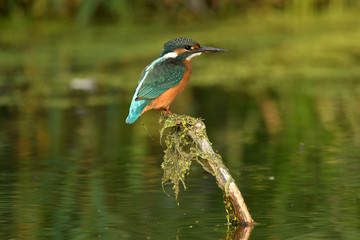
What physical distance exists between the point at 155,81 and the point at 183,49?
0.92 ft

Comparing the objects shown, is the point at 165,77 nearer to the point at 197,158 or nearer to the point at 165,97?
the point at 165,97

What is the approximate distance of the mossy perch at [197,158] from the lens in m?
4.61

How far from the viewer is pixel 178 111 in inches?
350

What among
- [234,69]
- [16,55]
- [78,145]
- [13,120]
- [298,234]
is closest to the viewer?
[298,234]

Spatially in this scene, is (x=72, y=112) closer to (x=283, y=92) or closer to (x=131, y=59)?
(x=283, y=92)

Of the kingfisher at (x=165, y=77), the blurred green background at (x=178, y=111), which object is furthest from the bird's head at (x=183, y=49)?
the blurred green background at (x=178, y=111)

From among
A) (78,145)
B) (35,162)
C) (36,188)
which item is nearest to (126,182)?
(36,188)

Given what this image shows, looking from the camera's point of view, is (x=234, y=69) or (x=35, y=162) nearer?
(x=35, y=162)

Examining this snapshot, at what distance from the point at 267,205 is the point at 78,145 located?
2693 mm

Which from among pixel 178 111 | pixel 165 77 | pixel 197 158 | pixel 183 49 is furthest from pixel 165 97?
pixel 178 111

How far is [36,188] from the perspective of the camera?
5766mm

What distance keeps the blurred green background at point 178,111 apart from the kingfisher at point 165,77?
0.61 m

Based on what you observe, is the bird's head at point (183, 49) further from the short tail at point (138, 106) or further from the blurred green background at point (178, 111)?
the blurred green background at point (178, 111)

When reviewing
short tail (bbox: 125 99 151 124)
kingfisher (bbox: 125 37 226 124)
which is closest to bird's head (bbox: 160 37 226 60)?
kingfisher (bbox: 125 37 226 124)
